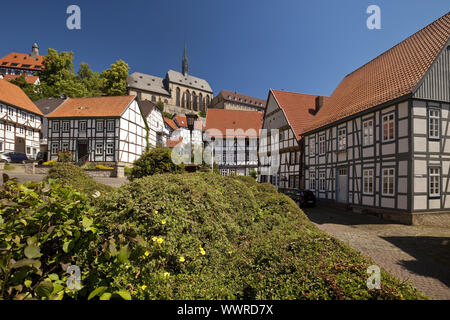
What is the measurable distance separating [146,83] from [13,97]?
51.4 meters

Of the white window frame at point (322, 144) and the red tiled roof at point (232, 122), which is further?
the red tiled roof at point (232, 122)

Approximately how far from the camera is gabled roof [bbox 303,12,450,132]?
1252cm

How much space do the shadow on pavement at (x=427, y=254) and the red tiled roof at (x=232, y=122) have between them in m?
29.0

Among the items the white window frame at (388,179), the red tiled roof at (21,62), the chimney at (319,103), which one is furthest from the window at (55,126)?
the red tiled roof at (21,62)

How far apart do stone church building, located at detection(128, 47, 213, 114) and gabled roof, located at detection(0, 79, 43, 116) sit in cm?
3989

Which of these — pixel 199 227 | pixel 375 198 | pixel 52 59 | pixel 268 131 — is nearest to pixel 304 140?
pixel 268 131

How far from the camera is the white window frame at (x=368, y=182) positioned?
13730mm

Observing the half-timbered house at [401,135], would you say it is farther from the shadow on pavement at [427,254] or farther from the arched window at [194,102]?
the arched window at [194,102]

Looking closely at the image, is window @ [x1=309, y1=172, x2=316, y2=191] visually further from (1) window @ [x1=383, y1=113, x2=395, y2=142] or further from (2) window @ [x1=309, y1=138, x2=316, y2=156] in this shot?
(1) window @ [x1=383, y1=113, x2=395, y2=142]

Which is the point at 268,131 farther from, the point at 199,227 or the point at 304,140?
the point at 199,227

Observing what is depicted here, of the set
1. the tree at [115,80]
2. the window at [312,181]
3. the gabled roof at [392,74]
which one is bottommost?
the window at [312,181]

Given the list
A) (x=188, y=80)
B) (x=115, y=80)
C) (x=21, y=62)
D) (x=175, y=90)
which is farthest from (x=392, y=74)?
(x=21, y=62)

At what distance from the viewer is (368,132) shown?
47.0ft

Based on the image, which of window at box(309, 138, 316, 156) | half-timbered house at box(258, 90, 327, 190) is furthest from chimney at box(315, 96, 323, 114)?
window at box(309, 138, 316, 156)
